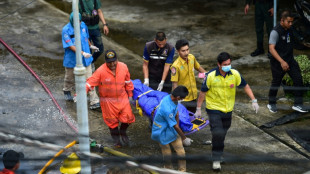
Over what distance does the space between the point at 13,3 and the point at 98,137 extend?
705cm

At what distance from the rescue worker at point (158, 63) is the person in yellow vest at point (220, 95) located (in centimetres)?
101

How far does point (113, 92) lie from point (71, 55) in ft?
4.49

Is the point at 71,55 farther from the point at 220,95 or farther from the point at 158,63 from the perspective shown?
the point at 220,95

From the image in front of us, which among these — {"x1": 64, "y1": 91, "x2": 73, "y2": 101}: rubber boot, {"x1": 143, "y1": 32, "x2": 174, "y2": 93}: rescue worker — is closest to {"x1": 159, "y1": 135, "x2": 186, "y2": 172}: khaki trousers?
{"x1": 143, "y1": 32, "x2": 174, "y2": 93}: rescue worker

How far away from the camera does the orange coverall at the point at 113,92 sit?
625cm

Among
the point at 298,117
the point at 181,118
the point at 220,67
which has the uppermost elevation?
the point at 220,67

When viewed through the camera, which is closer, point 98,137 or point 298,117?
point 98,137

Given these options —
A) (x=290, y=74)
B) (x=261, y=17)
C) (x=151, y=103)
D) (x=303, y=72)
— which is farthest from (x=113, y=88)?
(x=261, y=17)

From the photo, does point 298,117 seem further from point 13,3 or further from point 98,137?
point 13,3

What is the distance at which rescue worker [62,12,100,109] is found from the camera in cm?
711

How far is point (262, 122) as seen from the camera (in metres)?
7.29

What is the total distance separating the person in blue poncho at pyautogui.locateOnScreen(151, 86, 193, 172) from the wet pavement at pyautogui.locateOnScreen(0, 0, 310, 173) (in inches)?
14.3

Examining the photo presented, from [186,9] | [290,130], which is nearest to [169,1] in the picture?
[186,9]

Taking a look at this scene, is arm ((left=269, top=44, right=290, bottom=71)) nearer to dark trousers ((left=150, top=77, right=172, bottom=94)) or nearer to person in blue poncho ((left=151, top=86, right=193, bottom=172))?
dark trousers ((left=150, top=77, right=172, bottom=94))
